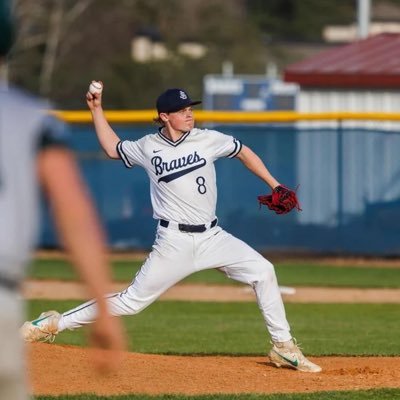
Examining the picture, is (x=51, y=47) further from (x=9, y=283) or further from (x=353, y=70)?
(x=9, y=283)

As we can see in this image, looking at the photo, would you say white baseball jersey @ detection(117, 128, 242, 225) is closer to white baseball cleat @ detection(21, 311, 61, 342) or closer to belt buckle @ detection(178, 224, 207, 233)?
belt buckle @ detection(178, 224, 207, 233)

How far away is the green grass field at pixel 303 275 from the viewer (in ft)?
51.0

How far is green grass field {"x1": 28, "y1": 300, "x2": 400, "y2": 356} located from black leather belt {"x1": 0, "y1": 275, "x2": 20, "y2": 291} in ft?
20.0

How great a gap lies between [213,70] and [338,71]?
27.8 metres

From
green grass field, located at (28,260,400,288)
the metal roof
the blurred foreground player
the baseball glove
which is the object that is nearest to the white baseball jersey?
the baseball glove

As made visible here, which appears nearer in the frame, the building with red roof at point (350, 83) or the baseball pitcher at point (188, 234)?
the baseball pitcher at point (188, 234)

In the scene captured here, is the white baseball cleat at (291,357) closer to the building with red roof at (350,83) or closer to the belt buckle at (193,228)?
the belt buckle at (193,228)

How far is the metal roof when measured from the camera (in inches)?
774

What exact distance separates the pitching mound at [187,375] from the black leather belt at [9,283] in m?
3.82

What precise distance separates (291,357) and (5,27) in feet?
16.0

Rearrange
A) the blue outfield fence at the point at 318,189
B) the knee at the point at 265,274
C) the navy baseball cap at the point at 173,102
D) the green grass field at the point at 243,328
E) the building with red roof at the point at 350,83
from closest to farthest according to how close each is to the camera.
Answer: the knee at the point at 265,274
the navy baseball cap at the point at 173,102
the green grass field at the point at 243,328
the blue outfield fence at the point at 318,189
the building with red roof at the point at 350,83

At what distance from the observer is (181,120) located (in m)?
8.05

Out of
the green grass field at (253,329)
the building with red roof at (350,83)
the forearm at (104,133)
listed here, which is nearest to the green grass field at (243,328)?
the green grass field at (253,329)

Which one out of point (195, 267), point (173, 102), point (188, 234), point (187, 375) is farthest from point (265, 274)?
point (173, 102)
